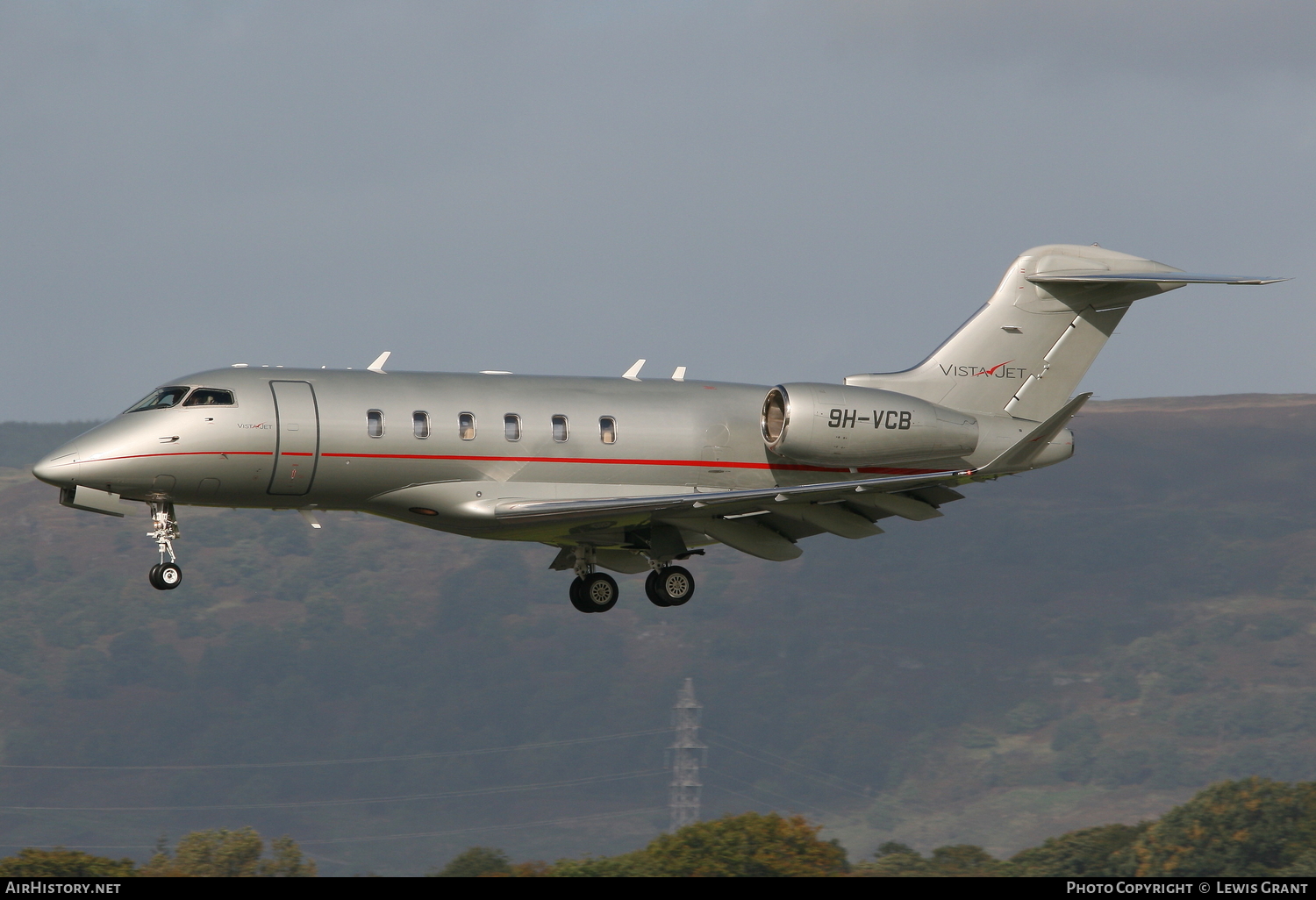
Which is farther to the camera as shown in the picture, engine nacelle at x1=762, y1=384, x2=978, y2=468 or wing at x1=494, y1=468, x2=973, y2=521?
engine nacelle at x1=762, y1=384, x2=978, y2=468

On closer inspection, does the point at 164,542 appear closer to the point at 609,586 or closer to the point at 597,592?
the point at 597,592

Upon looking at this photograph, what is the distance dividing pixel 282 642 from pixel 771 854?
13982 cm

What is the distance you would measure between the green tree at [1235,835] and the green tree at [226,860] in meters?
34.0

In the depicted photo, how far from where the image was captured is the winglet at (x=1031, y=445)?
2544 cm

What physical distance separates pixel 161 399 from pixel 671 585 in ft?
30.4

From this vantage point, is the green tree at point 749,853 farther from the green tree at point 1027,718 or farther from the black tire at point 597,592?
the green tree at point 1027,718

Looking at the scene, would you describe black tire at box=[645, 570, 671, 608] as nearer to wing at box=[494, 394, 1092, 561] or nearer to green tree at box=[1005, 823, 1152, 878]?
wing at box=[494, 394, 1092, 561]

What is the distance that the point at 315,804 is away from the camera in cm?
16262

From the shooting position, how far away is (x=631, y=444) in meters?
28.7

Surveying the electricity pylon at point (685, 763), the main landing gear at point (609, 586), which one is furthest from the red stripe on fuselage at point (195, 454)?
the electricity pylon at point (685, 763)

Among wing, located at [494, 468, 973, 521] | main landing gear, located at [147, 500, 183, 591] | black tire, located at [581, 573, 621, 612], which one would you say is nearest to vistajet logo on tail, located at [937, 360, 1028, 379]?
wing, located at [494, 468, 973, 521]

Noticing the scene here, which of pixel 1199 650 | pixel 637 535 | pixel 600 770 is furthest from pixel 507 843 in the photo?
pixel 637 535

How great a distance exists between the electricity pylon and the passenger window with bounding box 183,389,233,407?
13202 cm

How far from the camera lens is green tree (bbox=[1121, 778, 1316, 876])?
65.6 m
